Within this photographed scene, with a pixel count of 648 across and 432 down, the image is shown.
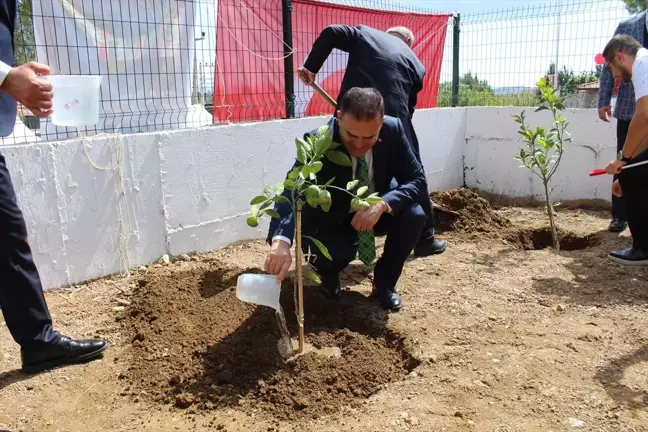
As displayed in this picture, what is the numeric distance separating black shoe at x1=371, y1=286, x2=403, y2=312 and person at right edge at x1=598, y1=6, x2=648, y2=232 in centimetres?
248

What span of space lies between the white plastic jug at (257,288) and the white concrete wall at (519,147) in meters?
4.55

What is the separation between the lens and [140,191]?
12.5ft

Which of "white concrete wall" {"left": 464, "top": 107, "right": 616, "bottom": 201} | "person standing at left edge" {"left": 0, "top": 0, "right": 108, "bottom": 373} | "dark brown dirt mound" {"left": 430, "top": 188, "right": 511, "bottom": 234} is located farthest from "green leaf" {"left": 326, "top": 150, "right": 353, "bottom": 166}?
"white concrete wall" {"left": 464, "top": 107, "right": 616, "bottom": 201}

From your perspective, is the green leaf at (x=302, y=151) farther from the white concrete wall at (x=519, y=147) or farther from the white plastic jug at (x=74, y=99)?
the white concrete wall at (x=519, y=147)

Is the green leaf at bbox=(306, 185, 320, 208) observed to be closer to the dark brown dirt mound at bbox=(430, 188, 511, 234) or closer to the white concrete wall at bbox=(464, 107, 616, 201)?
the dark brown dirt mound at bbox=(430, 188, 511, 234)

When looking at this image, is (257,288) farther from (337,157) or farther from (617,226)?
(617,226)

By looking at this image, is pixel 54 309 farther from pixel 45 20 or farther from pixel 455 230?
pixel 455 230

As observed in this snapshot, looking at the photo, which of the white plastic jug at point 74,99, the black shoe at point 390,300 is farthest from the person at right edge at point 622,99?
the white plastic jug at point 74,99

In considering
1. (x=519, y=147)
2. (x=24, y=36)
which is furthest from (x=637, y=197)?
(x=24, y=36)

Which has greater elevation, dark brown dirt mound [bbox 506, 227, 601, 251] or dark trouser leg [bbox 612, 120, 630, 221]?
dark trouser leg [bbox 612, 120, 630, 221]

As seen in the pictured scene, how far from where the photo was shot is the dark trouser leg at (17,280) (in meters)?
2.34

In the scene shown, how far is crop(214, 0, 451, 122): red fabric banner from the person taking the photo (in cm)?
459

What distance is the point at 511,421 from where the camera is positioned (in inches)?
84.0

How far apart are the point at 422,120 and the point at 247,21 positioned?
2341 mm
